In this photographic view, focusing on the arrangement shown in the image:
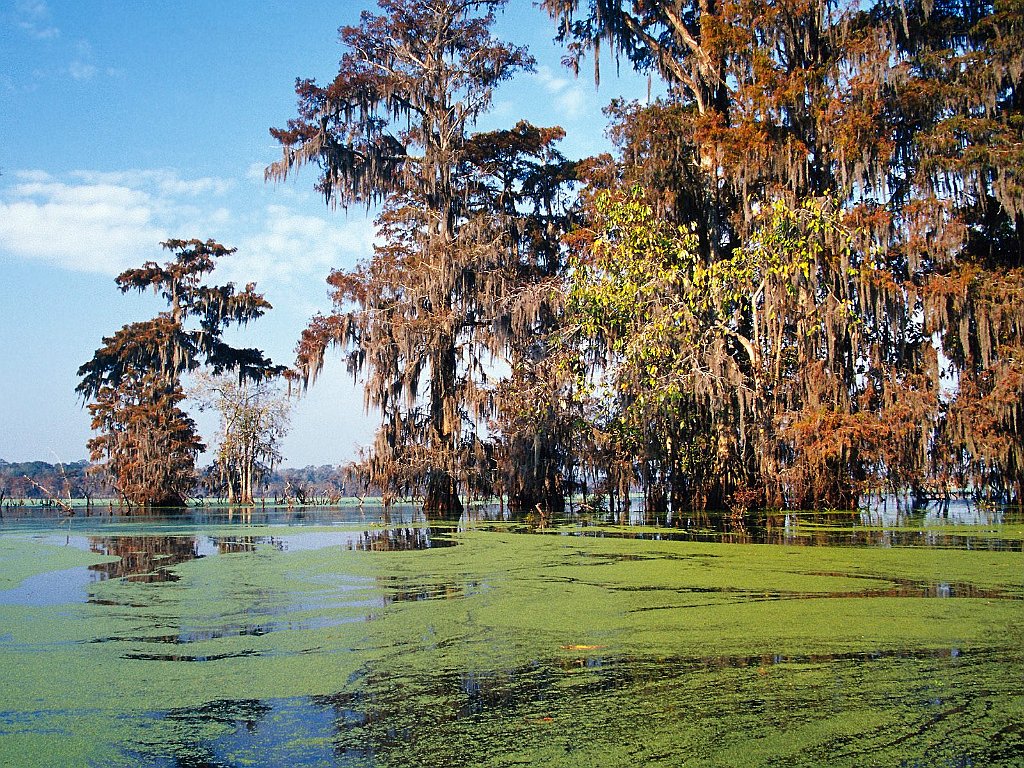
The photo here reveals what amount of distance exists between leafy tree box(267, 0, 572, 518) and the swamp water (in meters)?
11.2

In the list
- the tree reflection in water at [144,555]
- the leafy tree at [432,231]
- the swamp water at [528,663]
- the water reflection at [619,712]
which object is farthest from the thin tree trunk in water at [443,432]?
the water reflection at [619,712]

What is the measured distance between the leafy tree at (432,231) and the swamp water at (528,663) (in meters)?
11.2

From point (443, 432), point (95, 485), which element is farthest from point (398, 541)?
point (95, 485)

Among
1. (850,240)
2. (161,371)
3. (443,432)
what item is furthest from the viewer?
(161,371)

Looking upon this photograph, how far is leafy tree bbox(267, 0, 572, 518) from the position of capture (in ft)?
59.4

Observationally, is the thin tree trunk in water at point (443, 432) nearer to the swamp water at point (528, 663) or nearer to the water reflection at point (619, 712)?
the swamp water at point (528, 663)

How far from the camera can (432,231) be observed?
1970cm

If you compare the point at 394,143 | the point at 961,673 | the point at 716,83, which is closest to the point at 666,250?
the point at 716,83

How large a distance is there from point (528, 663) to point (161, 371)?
2741cm

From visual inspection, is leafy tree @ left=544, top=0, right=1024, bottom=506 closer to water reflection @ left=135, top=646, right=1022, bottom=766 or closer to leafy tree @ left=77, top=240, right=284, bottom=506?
water reflection @ left=135, top=646, right=1022, bottom=766

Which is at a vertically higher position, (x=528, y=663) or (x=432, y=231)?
(x=432, y=231)

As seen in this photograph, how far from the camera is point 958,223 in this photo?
553 inches

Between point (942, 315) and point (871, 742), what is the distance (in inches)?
521

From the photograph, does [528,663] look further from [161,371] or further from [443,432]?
[161,371]
